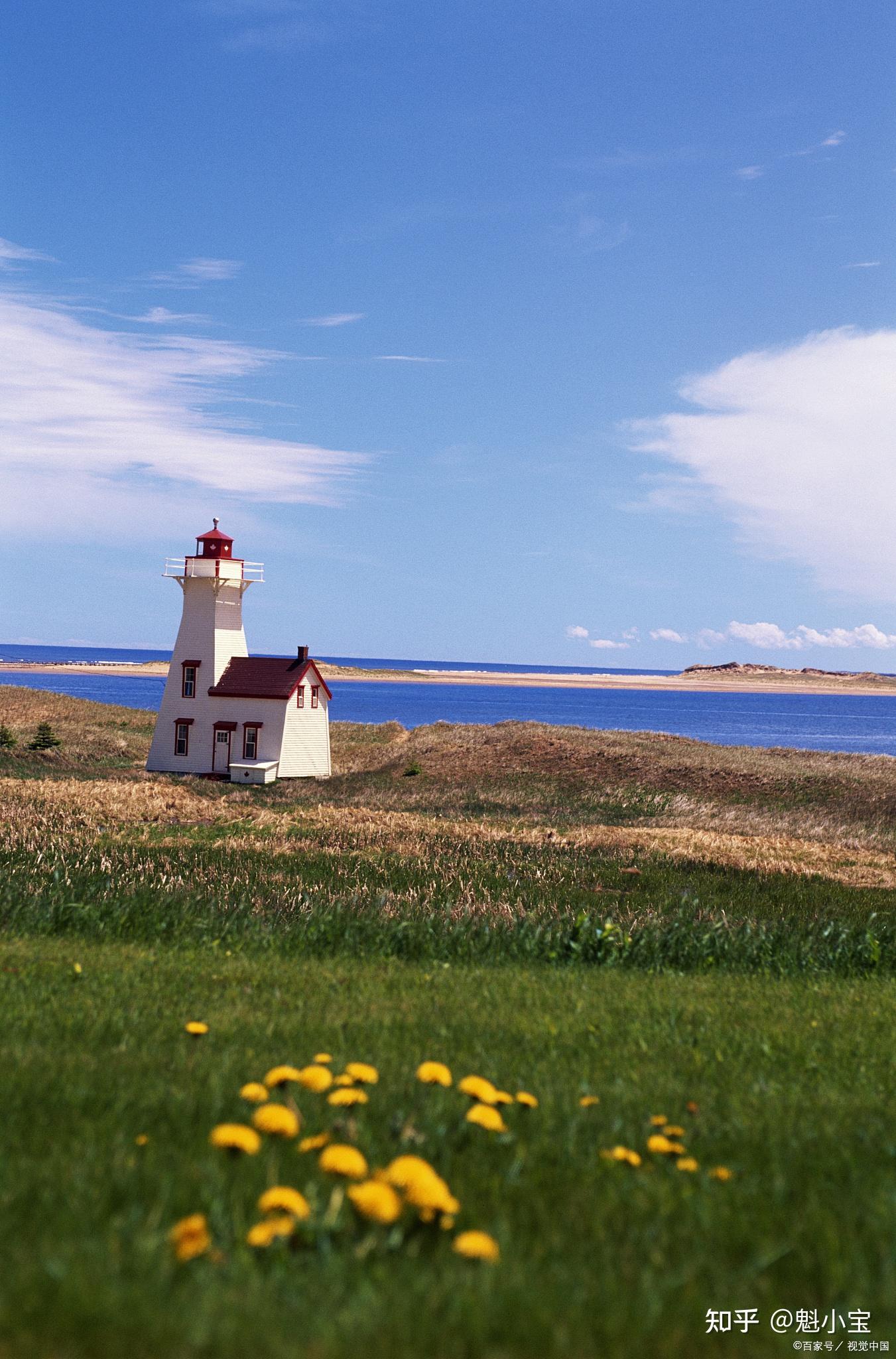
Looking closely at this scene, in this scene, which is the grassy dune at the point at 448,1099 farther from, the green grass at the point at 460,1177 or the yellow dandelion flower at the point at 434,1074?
the yellow dandelion flower at the point at 434,1074

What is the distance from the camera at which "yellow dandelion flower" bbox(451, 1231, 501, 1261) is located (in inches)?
126

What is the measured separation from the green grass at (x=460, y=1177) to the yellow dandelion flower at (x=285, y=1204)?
13 centimetres

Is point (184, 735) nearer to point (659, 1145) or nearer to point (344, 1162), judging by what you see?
point (659, 1145)

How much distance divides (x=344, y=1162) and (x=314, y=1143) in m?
0.49

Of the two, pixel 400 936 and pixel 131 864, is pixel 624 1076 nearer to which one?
pixel 400 936

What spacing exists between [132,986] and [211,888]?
22.0ft

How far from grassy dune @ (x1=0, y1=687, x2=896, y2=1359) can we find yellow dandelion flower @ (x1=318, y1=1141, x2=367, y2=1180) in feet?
0.41

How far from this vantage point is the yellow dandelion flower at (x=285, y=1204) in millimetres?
3367

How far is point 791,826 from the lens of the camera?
101 ft

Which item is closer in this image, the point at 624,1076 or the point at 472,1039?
the point at 624,1076

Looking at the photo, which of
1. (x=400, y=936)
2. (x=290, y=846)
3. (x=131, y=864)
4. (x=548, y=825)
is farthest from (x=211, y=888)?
(x=548, y=825)

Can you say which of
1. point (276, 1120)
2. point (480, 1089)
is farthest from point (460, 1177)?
point (276, 1120)

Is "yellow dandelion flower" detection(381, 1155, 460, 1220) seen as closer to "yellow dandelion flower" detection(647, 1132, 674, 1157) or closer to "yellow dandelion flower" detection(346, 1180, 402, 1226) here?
"yellow dandelion flower" detection(346, 1180, 402, 1226)

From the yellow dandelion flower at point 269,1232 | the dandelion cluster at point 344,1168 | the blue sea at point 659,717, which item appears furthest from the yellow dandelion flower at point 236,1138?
the blue sea at point 659,717
